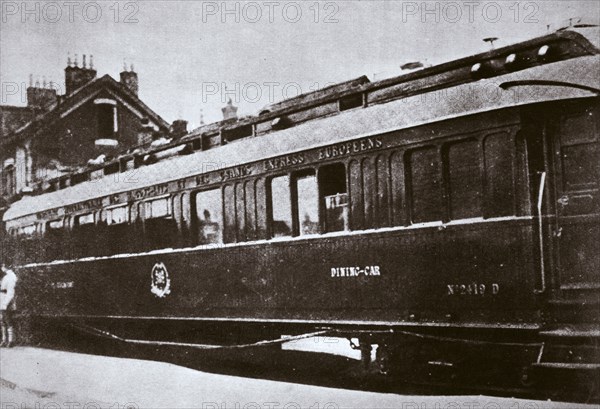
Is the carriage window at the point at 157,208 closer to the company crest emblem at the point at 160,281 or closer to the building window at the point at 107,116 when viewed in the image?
the company crest emblem at the point at 160,281

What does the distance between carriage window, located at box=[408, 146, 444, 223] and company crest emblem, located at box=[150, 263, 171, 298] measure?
4373 millimetres

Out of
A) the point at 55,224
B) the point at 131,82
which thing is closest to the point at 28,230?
the point at 55,224

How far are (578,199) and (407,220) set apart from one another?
1.59m

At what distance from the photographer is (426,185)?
21.8ft

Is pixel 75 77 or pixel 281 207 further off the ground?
pixel 75 77

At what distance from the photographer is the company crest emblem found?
984cm

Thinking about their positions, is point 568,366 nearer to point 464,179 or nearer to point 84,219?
point 464,179

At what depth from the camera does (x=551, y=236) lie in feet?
19.3

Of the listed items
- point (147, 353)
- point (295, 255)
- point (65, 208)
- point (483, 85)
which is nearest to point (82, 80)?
point (65, 208)

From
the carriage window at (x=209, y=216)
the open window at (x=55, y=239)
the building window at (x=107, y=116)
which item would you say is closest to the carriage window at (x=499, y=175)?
the carriage window at (x=209, y=216)

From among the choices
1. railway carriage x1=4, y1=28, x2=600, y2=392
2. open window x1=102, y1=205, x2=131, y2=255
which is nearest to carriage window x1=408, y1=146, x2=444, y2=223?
railway carriage x1=4, y1=28, x2=600, y2=392

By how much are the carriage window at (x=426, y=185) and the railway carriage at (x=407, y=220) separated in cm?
2

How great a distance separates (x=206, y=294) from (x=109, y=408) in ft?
8.14

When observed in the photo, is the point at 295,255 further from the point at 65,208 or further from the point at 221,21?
the point at 65,208
